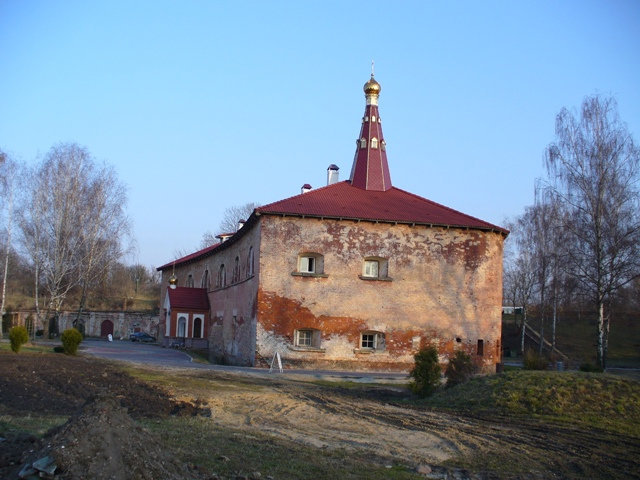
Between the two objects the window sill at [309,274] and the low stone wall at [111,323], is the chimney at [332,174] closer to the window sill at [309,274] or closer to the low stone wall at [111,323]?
the window sill at [309,274]

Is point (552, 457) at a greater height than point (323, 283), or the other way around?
point (323, 283)

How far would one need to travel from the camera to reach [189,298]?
43.3 m

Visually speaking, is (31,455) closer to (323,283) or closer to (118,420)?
(118,420)

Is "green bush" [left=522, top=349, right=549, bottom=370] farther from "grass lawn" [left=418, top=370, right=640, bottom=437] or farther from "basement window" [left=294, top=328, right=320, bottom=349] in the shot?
"basement window" [left=294, top=328, right=320, bottom=349]

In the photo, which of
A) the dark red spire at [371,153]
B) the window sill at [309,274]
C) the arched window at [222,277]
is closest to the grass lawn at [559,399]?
the window sill at [309,274]

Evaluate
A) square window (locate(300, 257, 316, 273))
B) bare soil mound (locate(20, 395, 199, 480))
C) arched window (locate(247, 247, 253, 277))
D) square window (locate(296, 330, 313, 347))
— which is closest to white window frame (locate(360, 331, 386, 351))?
square window (locate(296, 330, 313, 347))

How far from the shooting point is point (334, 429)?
1247 cm

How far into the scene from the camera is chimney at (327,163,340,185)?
36062 millimetres

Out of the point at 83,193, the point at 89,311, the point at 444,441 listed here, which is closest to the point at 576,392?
the point at 444,441

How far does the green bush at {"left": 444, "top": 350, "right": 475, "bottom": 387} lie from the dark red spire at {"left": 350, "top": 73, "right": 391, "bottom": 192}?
48.7ft

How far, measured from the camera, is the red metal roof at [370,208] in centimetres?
2866

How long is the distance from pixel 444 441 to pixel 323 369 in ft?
54.5

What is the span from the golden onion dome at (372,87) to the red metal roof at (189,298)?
17.4 m

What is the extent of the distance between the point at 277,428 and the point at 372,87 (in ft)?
82.5
